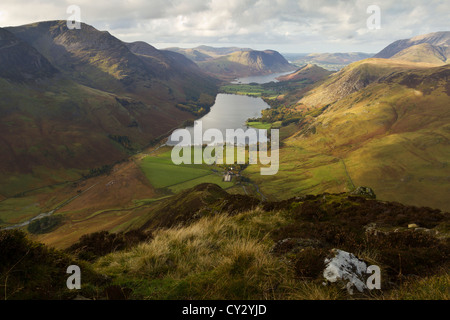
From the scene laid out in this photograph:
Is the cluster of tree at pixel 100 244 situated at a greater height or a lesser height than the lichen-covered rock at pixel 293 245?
lesser

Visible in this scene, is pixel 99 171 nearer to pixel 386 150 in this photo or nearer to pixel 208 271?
pixel 208 271

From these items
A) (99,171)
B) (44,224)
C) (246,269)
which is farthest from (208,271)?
(99,171)

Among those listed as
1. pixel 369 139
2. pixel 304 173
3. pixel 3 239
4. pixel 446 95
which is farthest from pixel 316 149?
pixel 3 239

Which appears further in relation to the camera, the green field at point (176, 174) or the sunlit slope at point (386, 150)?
the green field at point (176, 174)

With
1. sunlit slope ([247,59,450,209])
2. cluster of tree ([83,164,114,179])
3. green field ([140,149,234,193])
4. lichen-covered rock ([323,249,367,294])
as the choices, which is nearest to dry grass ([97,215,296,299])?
lichen-covered rock ([323,249,367,294])

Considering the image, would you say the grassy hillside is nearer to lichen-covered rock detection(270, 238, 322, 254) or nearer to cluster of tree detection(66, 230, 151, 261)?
lichen-covered rock detection(270, 238, 322, 254)

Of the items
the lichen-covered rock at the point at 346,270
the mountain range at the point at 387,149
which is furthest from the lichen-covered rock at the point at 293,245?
the mountain range at the point at 387,149

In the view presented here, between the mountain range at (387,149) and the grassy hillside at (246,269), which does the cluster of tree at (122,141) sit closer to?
the mountain range at (387,149)

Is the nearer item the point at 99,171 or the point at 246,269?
the point at 246,269
